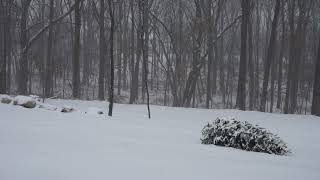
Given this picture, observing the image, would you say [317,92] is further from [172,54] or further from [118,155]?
[172,54]

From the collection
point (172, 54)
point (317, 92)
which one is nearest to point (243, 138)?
point (317, 92)

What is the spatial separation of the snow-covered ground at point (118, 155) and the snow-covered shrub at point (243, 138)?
0.28m

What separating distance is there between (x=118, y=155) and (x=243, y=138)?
8.52ft

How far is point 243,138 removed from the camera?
7.12 meters

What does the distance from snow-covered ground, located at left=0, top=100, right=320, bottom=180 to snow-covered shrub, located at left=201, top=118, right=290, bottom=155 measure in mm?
279

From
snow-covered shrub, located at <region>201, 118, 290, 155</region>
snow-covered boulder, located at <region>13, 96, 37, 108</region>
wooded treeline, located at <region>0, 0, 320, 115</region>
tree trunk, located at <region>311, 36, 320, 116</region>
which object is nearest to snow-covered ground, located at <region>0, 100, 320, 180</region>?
snow-covered shrub, located at <region>201, 118, 290, 155</region>

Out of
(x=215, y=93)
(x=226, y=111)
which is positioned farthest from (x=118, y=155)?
(x=215, y=93)

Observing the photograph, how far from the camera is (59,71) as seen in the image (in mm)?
32250

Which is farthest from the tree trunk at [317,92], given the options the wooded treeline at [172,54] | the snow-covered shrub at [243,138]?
the snow-covered shrub at [243,138]

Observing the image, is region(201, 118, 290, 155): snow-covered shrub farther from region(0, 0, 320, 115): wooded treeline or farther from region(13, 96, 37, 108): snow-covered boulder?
region(13, 96, 37, 108): snow-covered boulder

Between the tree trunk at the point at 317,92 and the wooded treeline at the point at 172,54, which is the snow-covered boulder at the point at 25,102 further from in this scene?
the tree trunk at the point at 317,92

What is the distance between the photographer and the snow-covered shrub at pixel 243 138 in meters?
7.06

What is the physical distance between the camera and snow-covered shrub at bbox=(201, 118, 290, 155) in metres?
7.06

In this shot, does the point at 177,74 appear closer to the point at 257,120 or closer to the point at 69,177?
the point at 257,120
